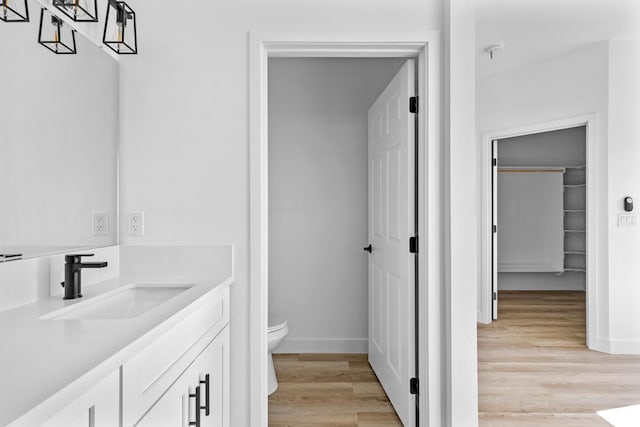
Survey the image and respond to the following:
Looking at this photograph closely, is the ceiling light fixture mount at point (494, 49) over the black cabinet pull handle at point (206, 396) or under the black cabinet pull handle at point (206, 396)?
over

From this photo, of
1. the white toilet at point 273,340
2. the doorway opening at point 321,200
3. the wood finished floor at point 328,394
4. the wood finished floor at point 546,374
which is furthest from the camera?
the doorway opening at point 321,200

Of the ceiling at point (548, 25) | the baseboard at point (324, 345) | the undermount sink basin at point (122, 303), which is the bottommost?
the baseboard at point (324, 345)

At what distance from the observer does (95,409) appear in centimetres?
85

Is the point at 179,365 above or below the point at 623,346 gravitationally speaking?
above

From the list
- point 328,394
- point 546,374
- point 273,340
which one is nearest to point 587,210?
point 546,374

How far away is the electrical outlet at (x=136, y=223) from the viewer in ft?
6.70

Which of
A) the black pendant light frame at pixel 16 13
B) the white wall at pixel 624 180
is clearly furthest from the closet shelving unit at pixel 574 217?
the black pendant light frame at pixel 16 13

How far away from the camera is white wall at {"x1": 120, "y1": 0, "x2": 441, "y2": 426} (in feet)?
6.69

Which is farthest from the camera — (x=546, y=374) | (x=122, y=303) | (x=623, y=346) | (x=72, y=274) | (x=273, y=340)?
(x=623, y=346)

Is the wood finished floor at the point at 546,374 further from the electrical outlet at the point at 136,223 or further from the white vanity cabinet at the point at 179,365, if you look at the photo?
the electrical outlet at the point at 136,223

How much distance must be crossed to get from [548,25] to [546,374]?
2618mm

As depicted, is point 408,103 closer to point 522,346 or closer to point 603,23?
point 603,23

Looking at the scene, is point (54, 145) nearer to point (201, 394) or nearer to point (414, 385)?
point (201, 394)

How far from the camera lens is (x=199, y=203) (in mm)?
2049
